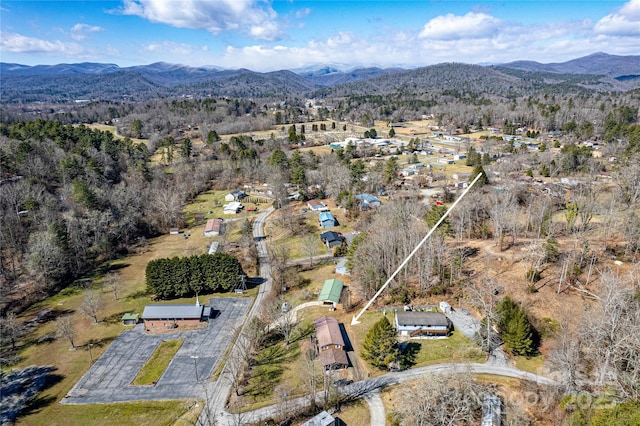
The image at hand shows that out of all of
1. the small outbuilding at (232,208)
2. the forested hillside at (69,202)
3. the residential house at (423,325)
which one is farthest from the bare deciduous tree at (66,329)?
the small outbuilding at (232,208)

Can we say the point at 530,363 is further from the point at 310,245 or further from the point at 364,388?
the point at 310,245

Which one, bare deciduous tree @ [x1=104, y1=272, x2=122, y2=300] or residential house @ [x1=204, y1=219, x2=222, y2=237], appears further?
residential house @ [x1=204, y1=219, x2=222, y2=237]

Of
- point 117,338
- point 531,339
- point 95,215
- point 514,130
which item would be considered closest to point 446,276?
point 531,339

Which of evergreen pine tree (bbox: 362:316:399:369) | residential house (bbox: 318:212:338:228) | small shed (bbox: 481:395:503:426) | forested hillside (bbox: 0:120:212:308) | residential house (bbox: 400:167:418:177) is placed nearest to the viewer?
small shed (bbox: 481:395:503:426)

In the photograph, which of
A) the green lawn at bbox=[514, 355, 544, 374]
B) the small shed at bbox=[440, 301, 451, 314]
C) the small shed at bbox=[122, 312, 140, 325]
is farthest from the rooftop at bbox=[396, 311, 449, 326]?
the small shed at bbox=[122, 312, 140, 325]

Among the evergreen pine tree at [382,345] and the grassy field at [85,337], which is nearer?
the grassy field at [85,337]

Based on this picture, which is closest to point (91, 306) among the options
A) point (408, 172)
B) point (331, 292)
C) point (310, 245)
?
point (331, 292)

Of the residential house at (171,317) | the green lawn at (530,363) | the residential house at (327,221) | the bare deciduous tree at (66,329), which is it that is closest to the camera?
the green lawn at (530,363)

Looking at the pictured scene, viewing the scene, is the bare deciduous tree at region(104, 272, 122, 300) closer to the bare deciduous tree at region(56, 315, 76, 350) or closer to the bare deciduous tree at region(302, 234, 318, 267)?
the bare deciduous tree at region(56, 315, 76, 350)

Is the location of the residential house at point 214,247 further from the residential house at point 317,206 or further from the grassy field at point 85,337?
the residential house at point 317,206
